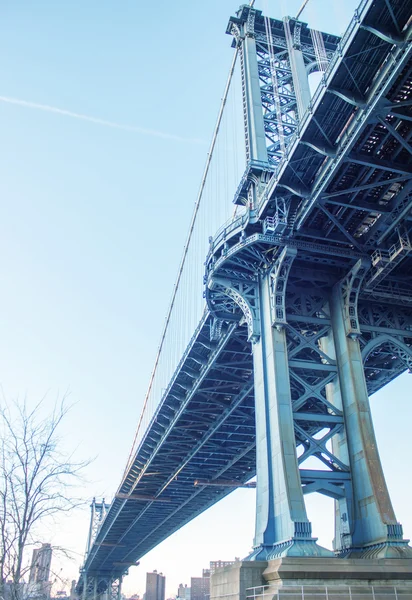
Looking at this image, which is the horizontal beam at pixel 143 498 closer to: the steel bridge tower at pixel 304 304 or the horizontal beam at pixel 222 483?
the horizontal beam at pixel 222 483

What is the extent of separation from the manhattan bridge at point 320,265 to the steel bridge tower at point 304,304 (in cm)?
6

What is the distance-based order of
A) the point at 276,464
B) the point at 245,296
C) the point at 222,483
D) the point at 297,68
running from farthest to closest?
the point at 222,483, the point at 297,68, the point at 245,296, the point at 276,464

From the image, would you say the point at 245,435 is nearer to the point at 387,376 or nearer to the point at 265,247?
the point at 387,376

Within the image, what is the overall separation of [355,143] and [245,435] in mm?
31380

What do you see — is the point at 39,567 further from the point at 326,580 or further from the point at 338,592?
the point at 338,592

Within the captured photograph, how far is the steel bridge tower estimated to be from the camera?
17.8m

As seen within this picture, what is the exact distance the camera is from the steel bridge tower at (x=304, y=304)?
1780cm

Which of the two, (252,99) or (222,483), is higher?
(252,99)

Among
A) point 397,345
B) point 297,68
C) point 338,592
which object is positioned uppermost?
point 297,68

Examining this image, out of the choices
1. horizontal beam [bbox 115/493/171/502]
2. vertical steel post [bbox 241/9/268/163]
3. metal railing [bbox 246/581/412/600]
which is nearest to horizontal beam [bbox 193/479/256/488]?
horizontal beam [bbox 115/493/171/502]

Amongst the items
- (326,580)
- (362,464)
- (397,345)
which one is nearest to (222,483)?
(397,345)

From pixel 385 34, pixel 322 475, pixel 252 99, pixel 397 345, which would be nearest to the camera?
pixel 385 34

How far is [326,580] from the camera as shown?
15031 millimetres

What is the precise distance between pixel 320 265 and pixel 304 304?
179cm
